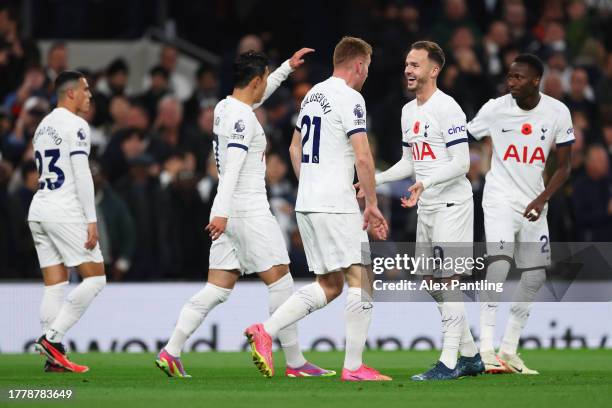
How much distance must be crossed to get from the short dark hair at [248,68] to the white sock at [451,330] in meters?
2.57

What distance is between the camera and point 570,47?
2275 centimetres

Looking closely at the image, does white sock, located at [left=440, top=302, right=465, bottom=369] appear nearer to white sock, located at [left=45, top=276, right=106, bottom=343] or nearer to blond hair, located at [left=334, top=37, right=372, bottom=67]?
blond hair, located at [left=334, top=37, right=372, bottom=67]

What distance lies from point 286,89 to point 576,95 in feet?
14.2

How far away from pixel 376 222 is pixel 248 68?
2.08m

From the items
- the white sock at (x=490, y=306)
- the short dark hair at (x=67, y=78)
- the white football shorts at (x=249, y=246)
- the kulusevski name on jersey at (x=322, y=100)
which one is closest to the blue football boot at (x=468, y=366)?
the white sock at (x=490, y=306)

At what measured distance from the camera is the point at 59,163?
1312 centimetres

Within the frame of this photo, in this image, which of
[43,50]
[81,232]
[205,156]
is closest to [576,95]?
[205,156]

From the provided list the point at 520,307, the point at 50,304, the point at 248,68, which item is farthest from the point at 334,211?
the point at 50,304

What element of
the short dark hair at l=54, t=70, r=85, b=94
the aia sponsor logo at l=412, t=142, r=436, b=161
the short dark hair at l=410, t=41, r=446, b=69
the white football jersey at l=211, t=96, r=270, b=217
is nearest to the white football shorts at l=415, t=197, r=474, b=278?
the aia sponsor logo at l=412, t=142, r=436, b=161

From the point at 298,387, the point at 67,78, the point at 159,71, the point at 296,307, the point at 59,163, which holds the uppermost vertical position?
the point at 159,71

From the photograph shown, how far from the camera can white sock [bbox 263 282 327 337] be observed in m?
11.3

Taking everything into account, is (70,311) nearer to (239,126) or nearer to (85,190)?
(85,190)

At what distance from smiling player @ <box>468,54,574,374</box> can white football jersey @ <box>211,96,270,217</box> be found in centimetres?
215

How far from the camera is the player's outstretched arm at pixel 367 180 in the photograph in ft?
35.7
